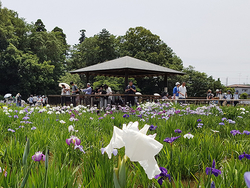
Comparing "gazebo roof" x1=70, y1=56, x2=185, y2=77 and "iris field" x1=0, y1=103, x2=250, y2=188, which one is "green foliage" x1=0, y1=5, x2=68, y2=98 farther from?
"iris field" x1=0, y1=103, x2=250, y2=188

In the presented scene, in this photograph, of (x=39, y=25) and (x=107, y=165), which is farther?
(x=39, y=25)

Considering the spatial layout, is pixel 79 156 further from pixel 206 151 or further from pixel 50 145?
pixel 206 151

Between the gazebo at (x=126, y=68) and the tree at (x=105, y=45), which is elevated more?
the tree at (x=105, y=45)

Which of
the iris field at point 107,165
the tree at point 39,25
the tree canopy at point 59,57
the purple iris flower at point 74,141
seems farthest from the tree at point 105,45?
the purple iris flower at point 74,141

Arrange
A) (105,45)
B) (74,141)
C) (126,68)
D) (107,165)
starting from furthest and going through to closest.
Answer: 1. (105,45)
2. (126,68)
3. (74,141)
4. (107,165)

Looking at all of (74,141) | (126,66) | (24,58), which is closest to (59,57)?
(24,58)

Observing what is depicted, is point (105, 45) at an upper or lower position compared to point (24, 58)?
upper

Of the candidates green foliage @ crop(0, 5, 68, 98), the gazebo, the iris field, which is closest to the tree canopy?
green foliage @ crop(0, 5, 68, 98)

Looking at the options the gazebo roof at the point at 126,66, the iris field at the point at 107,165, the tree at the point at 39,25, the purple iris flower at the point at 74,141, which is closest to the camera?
the iris field at the point at 107,165

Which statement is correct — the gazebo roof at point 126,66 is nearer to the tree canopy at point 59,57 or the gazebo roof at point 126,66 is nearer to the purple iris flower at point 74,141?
the purple iris flower at point 74,141

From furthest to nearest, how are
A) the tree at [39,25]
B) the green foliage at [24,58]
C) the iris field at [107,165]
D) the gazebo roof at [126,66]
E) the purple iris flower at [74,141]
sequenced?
the tree at [39,25] < the green foliage at [24,58] < the gazebo roof at [126,66] < the purple iris flower at [74,141] < the iris field at [107,165]

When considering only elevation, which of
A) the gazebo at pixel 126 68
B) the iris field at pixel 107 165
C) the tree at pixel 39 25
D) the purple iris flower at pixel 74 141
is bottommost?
the iris field at pixel 107 165

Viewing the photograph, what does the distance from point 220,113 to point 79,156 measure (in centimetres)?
448

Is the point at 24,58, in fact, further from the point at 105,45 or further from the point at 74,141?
the point at 74,141
